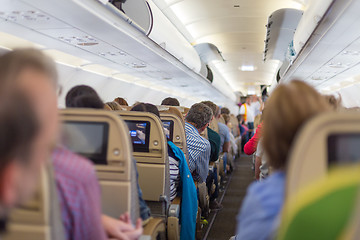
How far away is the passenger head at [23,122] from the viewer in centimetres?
123

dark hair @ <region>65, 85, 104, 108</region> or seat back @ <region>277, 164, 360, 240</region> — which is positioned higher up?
dark hair @ <region>65, 85, 104, 108</region>

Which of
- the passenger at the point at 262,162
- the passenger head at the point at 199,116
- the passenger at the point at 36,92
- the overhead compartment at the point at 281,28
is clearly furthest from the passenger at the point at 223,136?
the passenger at the point at 36,92

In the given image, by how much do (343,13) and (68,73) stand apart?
18.9 ft

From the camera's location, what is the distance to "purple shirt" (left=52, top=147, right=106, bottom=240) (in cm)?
162

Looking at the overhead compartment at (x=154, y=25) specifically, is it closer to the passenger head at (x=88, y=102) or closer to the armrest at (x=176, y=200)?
the armrest at (x=176, y=200)

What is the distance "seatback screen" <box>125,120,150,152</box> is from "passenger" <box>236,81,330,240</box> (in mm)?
1785

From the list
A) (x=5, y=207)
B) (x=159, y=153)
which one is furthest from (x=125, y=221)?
(x=159, y=153)

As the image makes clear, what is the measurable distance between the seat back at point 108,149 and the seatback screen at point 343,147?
1.09m

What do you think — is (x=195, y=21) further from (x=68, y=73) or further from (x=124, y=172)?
(x=124, y=172)

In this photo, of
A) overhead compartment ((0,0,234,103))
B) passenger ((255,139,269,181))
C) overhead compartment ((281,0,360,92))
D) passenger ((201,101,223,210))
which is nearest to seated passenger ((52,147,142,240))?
overhead compartment ((281,0,360,92))

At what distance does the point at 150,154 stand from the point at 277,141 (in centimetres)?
191

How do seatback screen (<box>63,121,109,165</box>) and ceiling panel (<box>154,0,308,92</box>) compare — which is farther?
ceiling panel (<box>154,0,308,92</box>)

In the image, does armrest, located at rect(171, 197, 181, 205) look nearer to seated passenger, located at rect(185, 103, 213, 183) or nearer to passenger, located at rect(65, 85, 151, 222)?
seated passenger, located at rect(185, 103, 213, 183)

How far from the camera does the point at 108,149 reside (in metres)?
2.17
